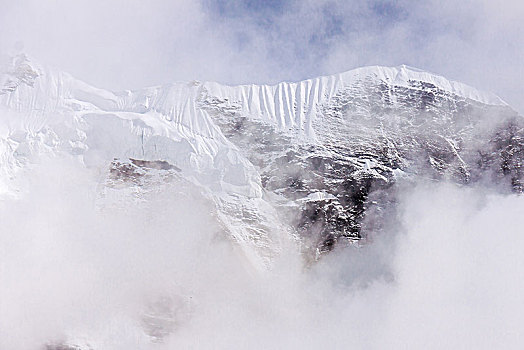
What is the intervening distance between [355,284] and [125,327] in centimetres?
5526

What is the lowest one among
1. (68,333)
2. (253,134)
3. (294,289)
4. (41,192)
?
(68,333)

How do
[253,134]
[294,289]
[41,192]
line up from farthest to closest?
[253,134], [294,289], [41,192]

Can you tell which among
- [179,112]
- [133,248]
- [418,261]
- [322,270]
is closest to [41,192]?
[133,248]

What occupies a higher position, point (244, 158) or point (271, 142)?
point (271, 142)

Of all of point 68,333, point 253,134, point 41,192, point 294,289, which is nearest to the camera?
point 68,333

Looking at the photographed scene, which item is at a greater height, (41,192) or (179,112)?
(179,112)

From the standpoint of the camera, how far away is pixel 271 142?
188 m

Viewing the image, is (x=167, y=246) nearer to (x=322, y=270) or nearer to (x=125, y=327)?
(x=125, y=327)

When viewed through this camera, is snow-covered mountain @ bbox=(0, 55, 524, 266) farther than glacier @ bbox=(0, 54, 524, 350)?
Yes

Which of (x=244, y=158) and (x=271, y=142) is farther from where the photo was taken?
(x=271, y=142)

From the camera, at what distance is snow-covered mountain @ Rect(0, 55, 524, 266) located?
169m

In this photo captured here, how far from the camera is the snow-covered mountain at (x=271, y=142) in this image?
16869 centimetres

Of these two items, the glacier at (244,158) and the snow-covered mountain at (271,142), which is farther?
the snow-covered mountain at (271,142)

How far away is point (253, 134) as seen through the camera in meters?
190
